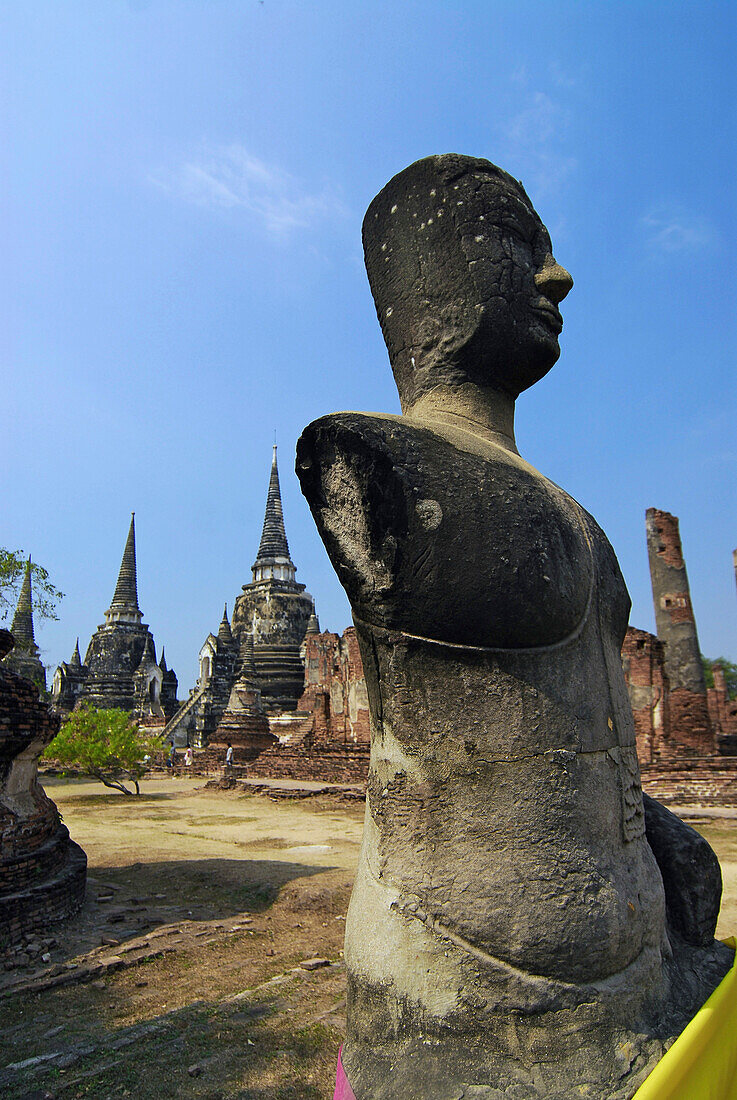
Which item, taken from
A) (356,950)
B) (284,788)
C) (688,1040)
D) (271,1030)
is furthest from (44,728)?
(284,788)

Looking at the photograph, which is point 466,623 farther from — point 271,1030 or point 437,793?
point 271,1030

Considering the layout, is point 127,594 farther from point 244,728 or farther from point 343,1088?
point 343,1088

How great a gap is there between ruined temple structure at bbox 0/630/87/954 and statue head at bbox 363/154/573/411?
16.2 feet

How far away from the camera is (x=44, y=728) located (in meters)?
6.24

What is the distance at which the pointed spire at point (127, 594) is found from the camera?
40281 mm

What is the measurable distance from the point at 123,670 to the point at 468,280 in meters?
38.8

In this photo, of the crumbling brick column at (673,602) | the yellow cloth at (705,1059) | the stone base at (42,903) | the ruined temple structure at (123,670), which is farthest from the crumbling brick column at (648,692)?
the ruined temple structure at (123,670)

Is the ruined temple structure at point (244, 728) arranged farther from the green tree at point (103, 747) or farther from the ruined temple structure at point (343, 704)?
the green tree at point (103, 747)

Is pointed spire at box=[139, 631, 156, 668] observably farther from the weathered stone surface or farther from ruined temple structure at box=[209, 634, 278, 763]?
the weathered stone surface

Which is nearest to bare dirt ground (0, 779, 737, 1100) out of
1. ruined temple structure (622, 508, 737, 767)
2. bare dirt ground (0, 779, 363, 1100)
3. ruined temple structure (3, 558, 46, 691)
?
bare dirt ground (0, 779, 363, 1100)

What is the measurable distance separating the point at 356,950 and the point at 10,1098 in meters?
2.01

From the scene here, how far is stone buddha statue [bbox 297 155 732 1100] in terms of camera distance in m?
1.58

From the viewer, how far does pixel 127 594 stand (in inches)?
1618

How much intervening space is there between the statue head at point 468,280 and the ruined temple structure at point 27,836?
4.93 m
